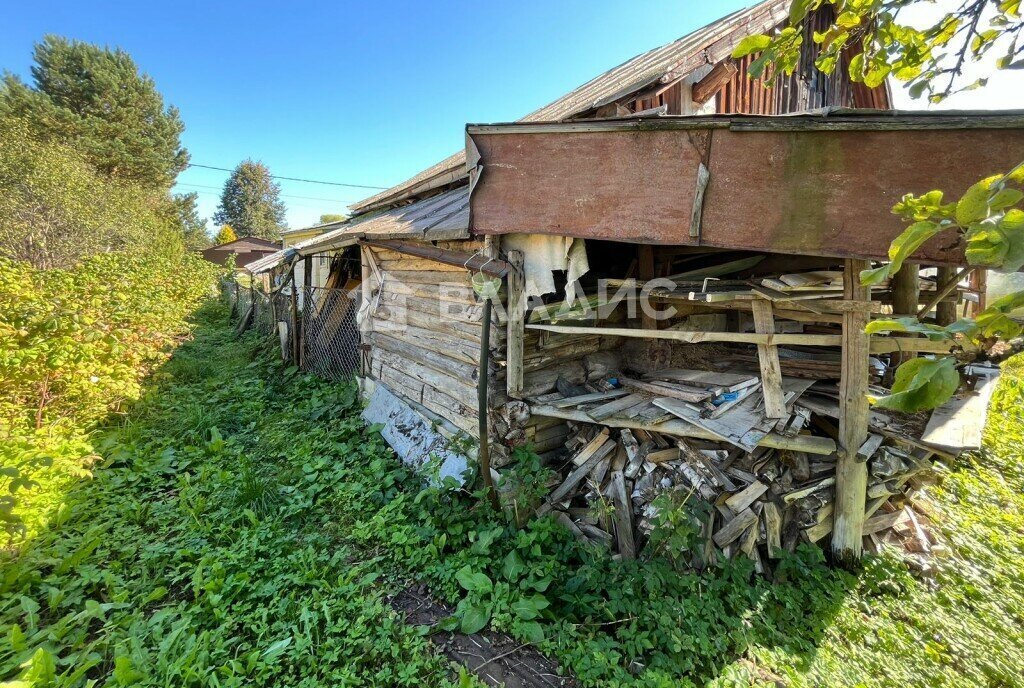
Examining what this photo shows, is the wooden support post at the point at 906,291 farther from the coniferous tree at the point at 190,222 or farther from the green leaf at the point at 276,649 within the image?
the coniferous tree at the point at 190,222

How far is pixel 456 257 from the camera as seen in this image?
13.8 feet

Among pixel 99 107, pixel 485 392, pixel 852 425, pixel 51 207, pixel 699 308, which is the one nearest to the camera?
pixel 852 425

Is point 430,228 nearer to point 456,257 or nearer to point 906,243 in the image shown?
→ point 456,257

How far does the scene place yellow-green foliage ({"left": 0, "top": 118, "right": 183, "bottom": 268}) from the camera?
1366cm

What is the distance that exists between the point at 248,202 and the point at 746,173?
173 ft

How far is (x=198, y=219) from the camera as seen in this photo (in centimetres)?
3159

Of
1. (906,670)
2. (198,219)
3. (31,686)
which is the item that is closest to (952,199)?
(906,670)

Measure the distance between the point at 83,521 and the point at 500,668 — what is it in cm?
387

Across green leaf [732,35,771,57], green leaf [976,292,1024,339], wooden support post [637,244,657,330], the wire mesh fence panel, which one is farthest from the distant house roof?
green leaf [976,292,1024,339]

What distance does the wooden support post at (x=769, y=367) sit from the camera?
3.23 m

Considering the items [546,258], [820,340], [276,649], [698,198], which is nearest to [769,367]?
[820,340]

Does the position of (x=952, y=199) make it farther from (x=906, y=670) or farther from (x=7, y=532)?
(x=7, y=532)

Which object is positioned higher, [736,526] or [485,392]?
[485,392]

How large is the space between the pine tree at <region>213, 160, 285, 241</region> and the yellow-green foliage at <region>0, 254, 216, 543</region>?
43.1 meters
